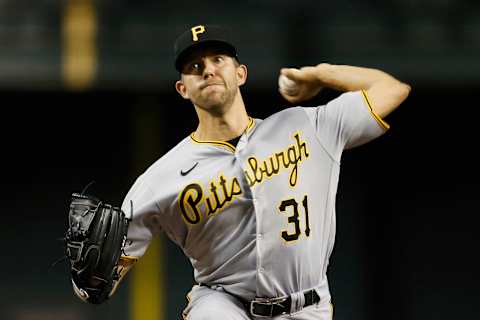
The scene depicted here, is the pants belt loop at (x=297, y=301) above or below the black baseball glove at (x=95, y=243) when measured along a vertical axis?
below

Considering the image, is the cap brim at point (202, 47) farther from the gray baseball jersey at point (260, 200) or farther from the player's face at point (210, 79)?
the gray baseball jersey at point (260, 200)

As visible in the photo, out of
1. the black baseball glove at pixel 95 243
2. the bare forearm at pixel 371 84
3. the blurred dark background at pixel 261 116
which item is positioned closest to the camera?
the black baseball glove at pixel 95 243

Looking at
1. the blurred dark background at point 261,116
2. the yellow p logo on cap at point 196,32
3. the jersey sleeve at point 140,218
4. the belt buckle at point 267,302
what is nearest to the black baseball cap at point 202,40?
the yellow p logo on cap at point 196,32

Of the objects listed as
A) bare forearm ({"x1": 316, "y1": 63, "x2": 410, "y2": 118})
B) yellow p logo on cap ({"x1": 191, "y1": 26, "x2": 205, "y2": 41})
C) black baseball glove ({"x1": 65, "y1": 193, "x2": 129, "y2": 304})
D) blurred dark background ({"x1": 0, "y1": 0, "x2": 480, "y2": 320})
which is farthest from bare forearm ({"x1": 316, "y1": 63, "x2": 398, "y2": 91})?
blurred dark background ({"x1": 0, "y1": 0, "x2": 480, "y2": 320})

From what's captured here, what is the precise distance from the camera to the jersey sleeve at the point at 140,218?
2668mm

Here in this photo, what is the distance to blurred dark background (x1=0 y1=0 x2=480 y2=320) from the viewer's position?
5520 mm

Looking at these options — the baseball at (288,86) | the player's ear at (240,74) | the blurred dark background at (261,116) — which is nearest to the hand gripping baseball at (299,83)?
the baseball at (288,86)

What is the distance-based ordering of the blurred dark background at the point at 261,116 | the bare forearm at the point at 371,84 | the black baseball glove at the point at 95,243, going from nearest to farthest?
1. the black baseball glove at the point at 95,243
2. the bare forearm at the point at 371,84
3. the blurred dark background at the point at 261,116

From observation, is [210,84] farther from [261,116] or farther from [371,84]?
[261,116]

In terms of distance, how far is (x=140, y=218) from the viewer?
2.68 meters

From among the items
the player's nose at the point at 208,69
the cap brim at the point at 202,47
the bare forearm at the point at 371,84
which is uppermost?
the cap brim at the point at 202,47

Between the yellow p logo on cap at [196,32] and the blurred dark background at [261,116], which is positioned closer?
the yellow p logo on cap at [196,32]

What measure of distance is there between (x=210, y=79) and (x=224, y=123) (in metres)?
0.16

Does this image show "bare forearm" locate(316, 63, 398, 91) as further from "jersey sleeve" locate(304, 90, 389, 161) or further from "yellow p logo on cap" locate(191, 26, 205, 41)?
"yellow p logo on cap" locate(191, 26, 205, 41)
